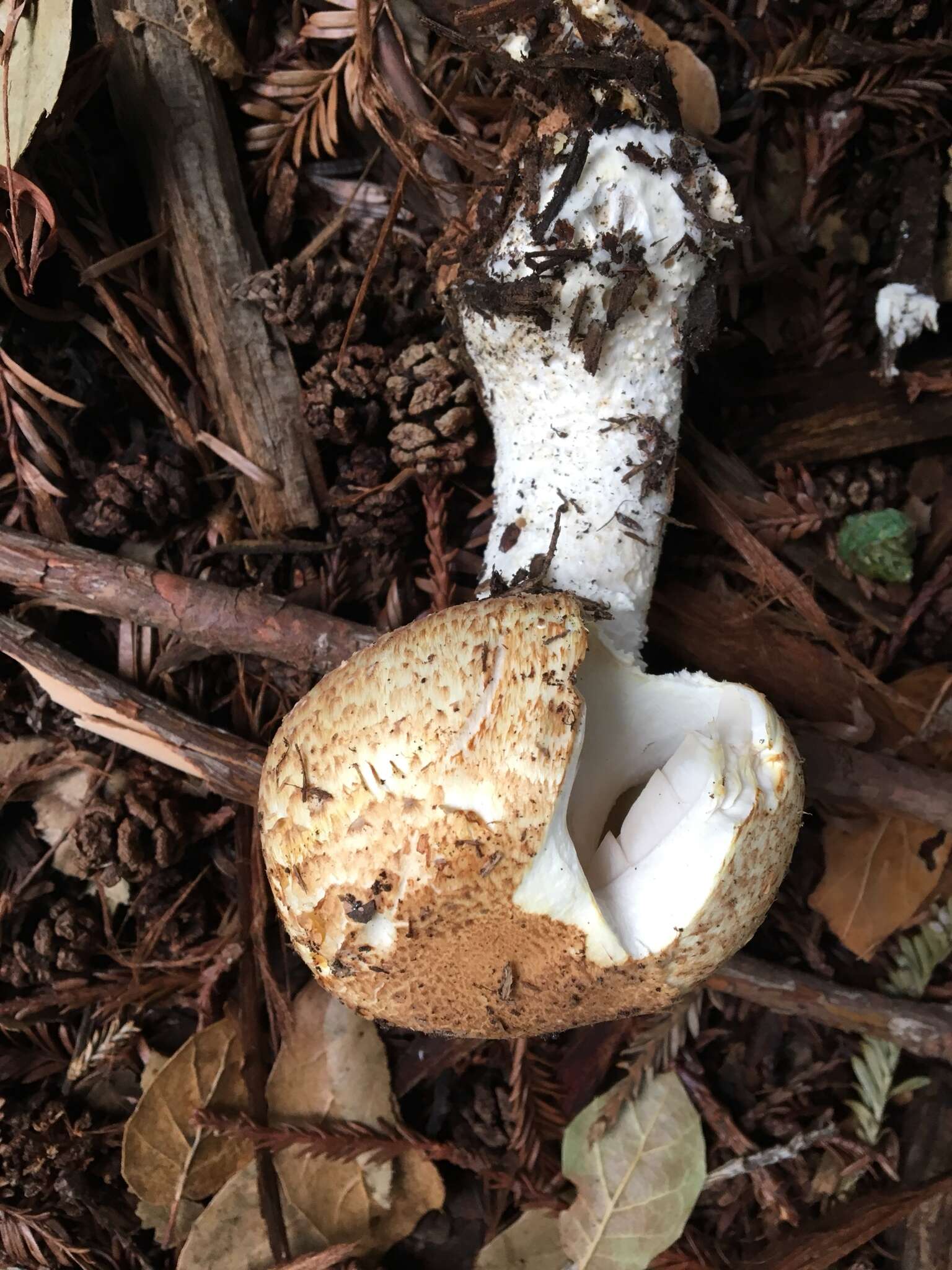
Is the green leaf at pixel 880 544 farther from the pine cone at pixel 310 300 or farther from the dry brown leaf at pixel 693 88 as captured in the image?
the pine cone at pixel 310 300

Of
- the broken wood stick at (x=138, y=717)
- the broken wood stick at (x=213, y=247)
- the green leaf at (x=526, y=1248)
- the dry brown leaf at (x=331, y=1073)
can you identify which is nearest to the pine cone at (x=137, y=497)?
the broken wood stick at (x=213, y=247)

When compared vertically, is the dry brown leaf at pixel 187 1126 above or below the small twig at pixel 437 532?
below

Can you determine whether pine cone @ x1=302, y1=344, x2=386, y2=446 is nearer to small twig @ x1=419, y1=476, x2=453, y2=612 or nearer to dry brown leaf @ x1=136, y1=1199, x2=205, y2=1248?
small twig @ x1=419, y1=476, x2=453, y2=612

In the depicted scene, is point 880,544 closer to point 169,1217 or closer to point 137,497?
point 137,497

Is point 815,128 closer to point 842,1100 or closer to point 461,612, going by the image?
point 461,612

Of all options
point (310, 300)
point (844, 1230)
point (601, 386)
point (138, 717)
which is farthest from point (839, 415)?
point (844, 1230)
